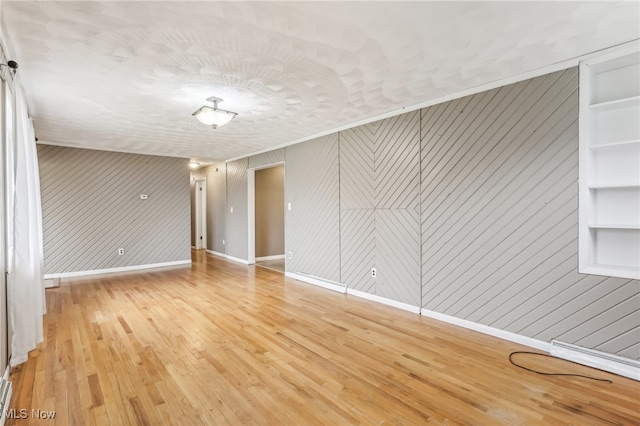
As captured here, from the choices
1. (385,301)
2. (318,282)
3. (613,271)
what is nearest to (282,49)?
(613,271)

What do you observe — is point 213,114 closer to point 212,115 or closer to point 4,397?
point 212,115

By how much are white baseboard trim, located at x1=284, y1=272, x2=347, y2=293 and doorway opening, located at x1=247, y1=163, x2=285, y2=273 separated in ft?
4.08

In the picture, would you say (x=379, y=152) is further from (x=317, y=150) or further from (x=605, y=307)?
(x=605, y=307)

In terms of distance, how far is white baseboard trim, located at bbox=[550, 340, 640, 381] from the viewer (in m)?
2.39

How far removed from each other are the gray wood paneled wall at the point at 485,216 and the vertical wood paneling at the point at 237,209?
3.12 metres

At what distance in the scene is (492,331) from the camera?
3191mm

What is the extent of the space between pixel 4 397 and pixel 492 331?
398cm

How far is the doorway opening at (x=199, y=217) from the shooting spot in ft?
31.0

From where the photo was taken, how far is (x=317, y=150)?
17.4 feet

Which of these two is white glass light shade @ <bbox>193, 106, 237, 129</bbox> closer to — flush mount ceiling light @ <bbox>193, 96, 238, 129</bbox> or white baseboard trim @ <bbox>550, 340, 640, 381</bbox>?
flush mount ceiling light @ <bbox>193, 96, 238, 129</bbox>

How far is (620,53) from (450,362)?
9.28ft

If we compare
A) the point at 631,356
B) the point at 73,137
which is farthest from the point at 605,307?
the point at 73,137

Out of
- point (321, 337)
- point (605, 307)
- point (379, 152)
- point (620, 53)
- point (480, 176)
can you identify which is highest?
point (620, 53)

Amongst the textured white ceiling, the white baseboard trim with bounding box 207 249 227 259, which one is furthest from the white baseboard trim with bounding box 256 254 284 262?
the textured white ceiling
